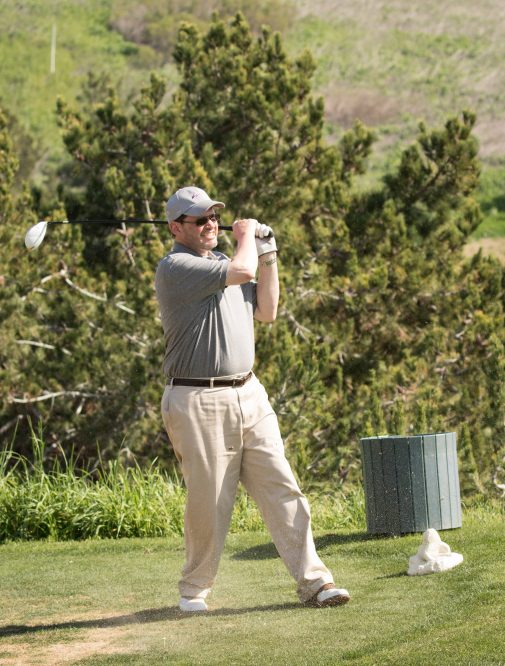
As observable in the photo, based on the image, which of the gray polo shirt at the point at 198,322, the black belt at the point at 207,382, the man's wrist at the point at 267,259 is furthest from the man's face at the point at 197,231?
the black belt at the point at 207,382

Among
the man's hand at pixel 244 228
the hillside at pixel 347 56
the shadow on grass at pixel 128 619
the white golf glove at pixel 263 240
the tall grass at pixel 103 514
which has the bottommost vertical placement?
the tall grass at pixel 103 514

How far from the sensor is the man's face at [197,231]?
6.00 meters

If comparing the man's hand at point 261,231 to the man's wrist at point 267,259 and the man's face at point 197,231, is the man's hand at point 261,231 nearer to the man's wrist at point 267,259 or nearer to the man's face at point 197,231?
the man's wrist at point 267,259

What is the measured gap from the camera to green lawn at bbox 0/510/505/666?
16.7ft

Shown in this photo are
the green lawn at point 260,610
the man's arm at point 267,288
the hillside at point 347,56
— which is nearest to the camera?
the green lawn at point 260,610

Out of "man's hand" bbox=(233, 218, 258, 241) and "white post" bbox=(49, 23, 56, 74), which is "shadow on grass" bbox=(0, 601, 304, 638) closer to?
"man's hand" bbox=(233, 218, 258, 241)

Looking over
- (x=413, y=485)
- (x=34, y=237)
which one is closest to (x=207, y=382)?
(x=34, y=237)

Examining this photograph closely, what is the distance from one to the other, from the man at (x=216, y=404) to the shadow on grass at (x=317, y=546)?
197cm

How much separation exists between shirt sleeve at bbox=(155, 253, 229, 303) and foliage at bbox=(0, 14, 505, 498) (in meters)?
8.17

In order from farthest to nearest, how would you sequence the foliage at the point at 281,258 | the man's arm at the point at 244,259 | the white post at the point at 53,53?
the white post at the point at 53,53, the foliage at the point at 281,258, the man's arm at the point at 244,259

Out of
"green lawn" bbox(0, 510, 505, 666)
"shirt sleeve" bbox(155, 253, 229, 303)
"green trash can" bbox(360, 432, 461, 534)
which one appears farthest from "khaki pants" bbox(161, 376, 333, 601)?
"green trash can" bbox(360, 432, 461, 534)

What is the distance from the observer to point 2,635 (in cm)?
595

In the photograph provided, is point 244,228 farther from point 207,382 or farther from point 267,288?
point 207,382

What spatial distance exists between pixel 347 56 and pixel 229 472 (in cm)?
6630
